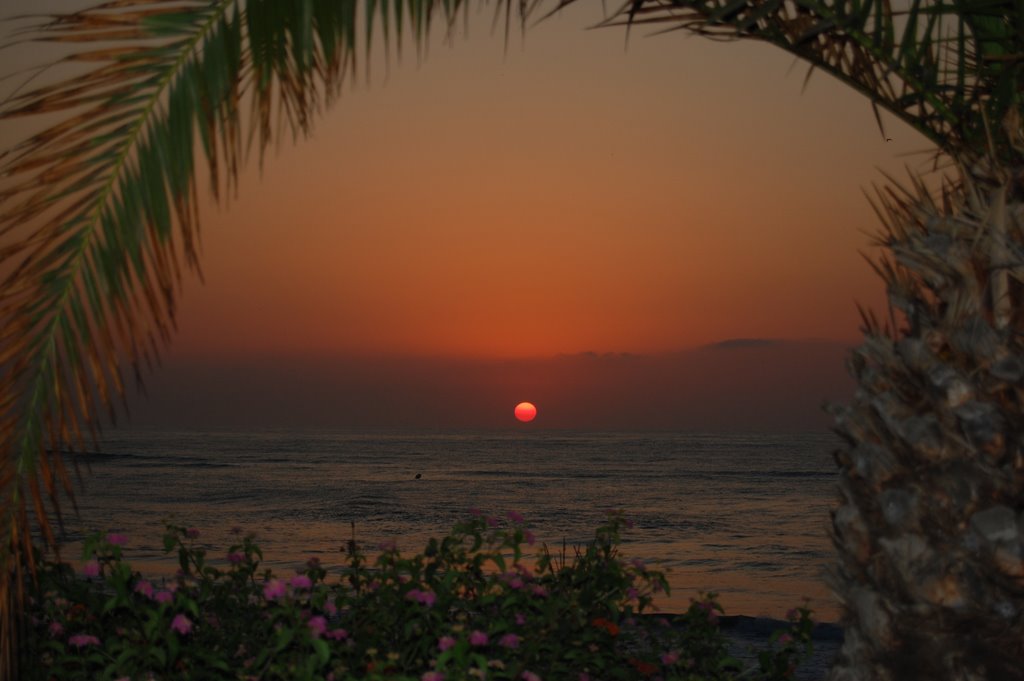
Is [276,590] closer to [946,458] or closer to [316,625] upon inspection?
[316,625]

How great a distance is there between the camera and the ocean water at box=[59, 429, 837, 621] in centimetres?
1952

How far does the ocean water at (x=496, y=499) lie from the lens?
19516mm

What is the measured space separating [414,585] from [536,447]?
195ft

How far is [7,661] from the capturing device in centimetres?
316

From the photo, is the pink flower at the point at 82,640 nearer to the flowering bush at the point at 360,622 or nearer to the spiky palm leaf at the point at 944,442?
the flowering bush at the point at 360,622

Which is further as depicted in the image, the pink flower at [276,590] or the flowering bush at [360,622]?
the flowering bush at [360,622]

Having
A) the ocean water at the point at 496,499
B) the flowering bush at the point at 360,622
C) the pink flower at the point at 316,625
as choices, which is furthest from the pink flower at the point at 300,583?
the ocean water at the point at 496,499

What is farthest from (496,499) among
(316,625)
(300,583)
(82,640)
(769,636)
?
(316,625)

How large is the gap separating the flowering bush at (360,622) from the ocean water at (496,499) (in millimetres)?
1555

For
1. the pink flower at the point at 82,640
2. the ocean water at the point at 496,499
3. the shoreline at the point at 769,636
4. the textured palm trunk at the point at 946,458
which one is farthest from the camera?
the ocean water at the point at 496,499

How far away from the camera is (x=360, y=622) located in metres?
4.86

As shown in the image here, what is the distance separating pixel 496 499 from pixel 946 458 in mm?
33195

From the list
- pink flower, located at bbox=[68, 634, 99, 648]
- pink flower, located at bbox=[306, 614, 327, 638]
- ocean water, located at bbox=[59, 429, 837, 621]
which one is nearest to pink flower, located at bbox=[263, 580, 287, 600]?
pink flower, located at bbox=[306, 614, 327, 638]

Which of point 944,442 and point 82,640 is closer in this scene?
point 944,442
